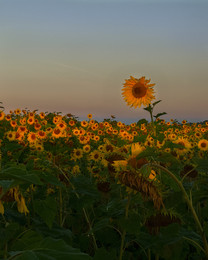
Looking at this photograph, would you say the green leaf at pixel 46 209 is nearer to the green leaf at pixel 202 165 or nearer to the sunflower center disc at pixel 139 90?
the green leaf at pixel 202 165

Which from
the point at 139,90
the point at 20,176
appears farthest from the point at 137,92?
the point at 20,176

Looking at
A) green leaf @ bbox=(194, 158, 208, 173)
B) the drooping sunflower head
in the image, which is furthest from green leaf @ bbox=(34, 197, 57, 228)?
the drooping sunflower head

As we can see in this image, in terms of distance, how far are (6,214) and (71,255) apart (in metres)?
1.58

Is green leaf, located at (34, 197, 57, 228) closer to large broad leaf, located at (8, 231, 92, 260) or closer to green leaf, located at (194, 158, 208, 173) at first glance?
green leaf, located at (194, 158, 208, 173)

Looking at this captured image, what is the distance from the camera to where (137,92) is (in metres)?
Answer: 4.44

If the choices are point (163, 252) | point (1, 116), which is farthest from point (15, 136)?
point (163, 252)

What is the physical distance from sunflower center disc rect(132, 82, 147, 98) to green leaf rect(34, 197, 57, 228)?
2459 mm

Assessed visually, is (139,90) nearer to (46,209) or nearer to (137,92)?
(137,92)

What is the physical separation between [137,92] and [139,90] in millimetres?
37

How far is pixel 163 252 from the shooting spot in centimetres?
191

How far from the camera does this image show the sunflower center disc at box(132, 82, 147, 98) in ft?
14.4

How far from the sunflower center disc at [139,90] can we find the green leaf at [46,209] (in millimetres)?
2459

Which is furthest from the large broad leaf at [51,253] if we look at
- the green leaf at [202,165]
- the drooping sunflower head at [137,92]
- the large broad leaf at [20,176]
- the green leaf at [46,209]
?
the drooping sunflower head at [137,92]

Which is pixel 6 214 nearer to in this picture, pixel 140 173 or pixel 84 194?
pixel 84 194
